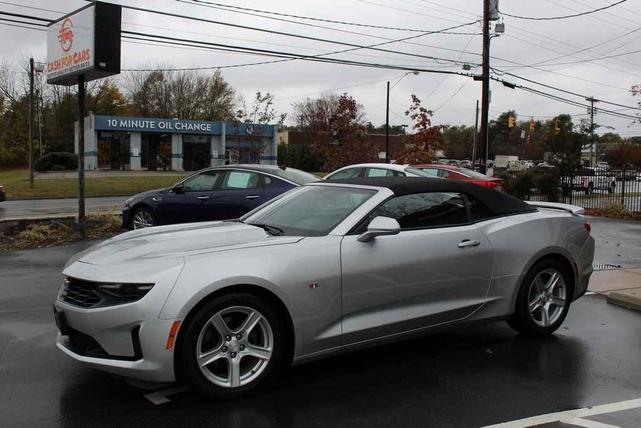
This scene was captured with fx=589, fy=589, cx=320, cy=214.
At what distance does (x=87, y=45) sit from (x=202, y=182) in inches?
139

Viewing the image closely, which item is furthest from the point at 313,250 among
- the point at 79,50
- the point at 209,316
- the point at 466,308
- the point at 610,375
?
the point at 79,50

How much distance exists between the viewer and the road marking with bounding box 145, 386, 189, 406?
3.99m

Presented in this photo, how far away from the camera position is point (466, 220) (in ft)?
17.0

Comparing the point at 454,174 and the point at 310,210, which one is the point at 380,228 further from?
the point at 454,174

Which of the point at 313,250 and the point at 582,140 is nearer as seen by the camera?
the point at 313,250

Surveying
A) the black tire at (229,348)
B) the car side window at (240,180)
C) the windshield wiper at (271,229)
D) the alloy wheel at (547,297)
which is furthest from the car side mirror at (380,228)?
the car side window at (240,180)

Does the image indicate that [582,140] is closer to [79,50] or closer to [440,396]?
[79,50]

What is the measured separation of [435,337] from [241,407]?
236 centimetres

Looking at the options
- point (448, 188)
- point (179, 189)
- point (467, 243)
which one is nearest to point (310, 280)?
point (467, 243)

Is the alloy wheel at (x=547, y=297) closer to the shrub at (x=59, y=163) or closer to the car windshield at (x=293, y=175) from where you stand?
the car windshield at (x=293, y=175)

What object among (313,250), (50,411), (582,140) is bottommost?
(50,411)

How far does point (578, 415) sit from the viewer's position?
3.87m

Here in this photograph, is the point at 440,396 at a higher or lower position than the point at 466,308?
lower

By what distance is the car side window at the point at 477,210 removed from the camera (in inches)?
208
